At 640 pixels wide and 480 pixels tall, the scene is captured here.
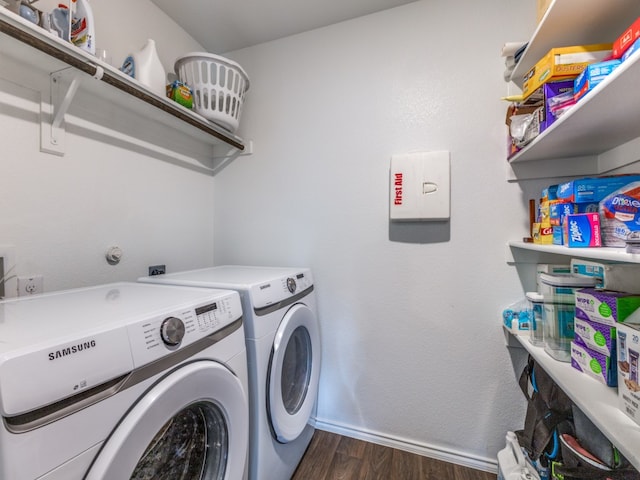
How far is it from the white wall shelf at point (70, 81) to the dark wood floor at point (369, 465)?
5.90ft

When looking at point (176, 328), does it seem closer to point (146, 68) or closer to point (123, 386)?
point (123, 386)

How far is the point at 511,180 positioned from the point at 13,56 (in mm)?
2027

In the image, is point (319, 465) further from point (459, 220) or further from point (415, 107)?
point (415, 107)

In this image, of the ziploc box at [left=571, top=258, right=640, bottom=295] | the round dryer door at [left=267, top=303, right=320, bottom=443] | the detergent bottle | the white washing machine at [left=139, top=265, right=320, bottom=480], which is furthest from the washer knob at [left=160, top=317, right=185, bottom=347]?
the ziploc box at [left=571, top=258, right=640, bottom=295]

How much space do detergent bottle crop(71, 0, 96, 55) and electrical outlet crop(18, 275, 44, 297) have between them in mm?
853

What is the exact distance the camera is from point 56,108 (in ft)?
3.69

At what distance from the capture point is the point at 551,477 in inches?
39.0

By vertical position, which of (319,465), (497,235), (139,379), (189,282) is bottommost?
(319,465)

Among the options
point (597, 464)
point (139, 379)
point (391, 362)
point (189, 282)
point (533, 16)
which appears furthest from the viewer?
point (391, 362)

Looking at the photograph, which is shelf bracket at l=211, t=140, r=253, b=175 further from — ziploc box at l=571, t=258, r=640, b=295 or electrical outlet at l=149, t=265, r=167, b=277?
ziploc box at l=571, t=258, r=640, b=295

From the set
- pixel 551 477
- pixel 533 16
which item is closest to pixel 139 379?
pixel 551 477

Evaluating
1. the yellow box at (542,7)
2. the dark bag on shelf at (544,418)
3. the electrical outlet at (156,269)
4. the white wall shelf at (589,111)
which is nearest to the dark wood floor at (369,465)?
the dark bag on shelf at (544,418)

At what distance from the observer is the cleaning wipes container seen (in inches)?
39.0

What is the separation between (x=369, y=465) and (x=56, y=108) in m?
2.09
